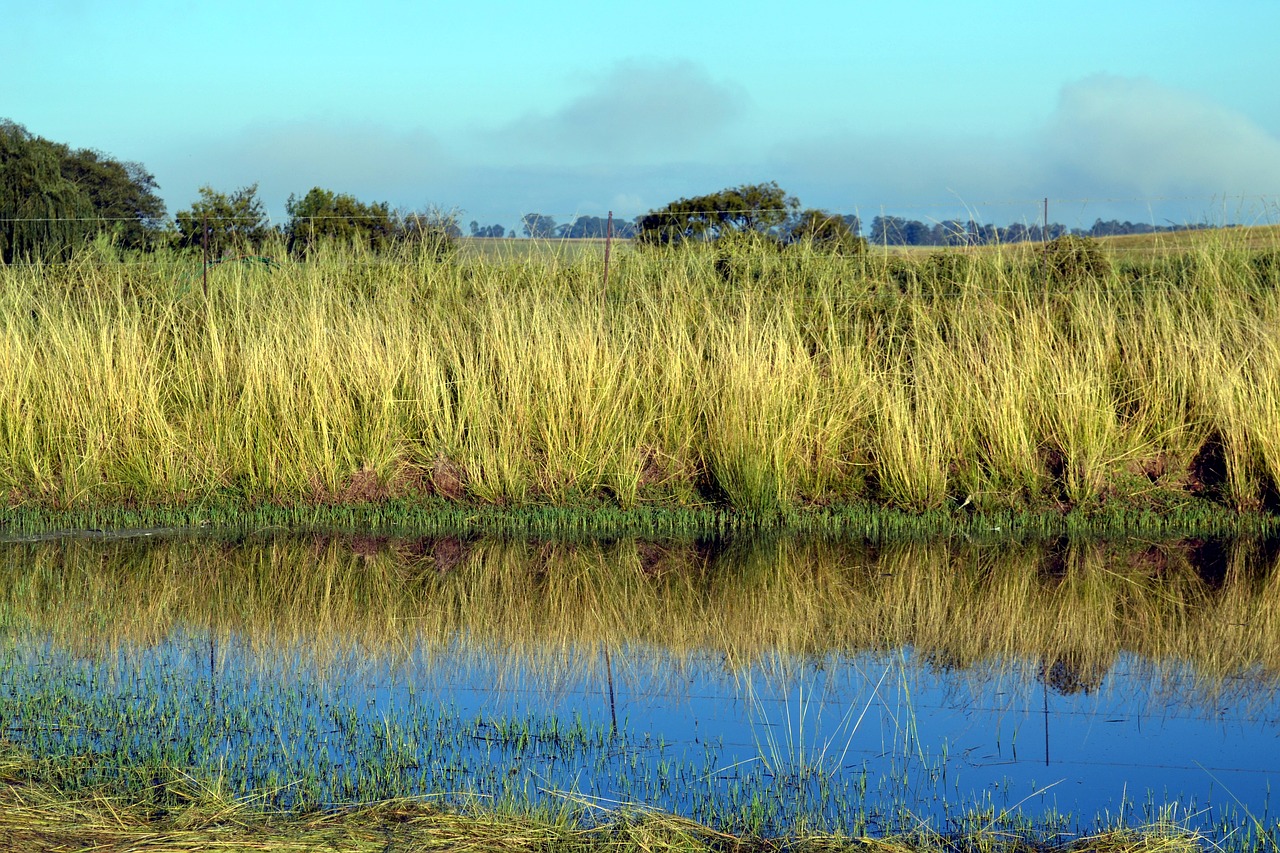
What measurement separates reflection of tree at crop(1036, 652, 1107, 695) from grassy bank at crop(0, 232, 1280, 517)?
2.93 m

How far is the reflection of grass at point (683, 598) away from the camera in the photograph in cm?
600

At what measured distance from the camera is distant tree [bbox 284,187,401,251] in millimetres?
17172

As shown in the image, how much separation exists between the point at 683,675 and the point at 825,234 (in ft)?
39.2

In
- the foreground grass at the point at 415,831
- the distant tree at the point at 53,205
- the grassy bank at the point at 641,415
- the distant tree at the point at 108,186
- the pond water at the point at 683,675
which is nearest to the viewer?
the foreground grass at the point at 415,831

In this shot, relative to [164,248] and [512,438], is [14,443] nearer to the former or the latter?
[512,438]

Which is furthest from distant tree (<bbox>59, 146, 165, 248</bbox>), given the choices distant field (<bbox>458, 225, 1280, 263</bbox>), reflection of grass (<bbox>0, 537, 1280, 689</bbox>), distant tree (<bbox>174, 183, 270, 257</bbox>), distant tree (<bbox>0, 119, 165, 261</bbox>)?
reflection of grass (<bbox>0, 537, 1280, 689</bbox>)

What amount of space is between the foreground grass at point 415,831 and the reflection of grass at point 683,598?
1.73 m

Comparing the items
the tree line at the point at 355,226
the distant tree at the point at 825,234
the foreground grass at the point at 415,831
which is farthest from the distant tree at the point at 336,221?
the foreground grass at the point at 415,831

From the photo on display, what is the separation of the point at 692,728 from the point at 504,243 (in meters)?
10.2

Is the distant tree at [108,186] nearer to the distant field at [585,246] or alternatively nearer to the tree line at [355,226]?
the tree line at [355,226]

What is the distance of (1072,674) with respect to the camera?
5570 mm

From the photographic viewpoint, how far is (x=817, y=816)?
3998mm

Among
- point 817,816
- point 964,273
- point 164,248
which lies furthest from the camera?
point 164,248

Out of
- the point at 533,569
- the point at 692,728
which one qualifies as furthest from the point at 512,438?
the point at 692,728
